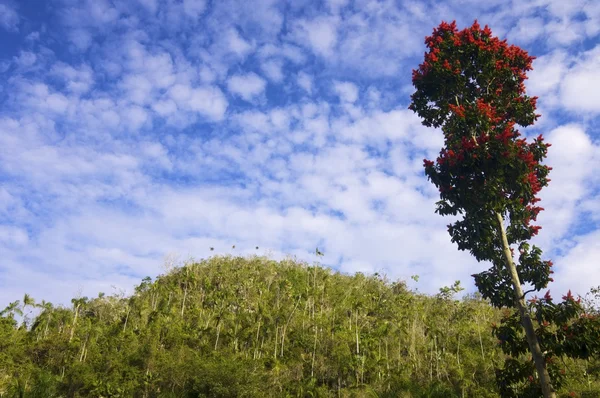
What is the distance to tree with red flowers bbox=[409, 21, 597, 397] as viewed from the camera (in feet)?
37.6

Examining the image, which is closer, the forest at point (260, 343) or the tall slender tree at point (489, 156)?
the tall slender tree at point (489, 156)

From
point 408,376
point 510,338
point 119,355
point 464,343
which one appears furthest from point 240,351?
point 510,338

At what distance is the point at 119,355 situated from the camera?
4688 cm

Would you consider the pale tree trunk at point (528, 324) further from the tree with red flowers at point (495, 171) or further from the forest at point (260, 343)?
the forest at point (260, 343)

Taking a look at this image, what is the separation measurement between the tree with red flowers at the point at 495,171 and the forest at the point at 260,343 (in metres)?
23.7

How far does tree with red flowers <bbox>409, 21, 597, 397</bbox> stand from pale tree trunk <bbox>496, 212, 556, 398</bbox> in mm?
25

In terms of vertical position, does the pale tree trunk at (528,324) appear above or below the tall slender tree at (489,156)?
below

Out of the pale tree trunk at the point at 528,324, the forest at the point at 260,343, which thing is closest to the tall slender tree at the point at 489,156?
the pale tree trunk at the point at 528,324

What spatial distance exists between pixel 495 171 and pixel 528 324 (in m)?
4.17

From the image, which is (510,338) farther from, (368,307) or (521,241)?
(368,307)

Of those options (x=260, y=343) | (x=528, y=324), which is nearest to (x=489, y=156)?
(x=528, y=324)

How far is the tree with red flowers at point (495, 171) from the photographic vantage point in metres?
11.5

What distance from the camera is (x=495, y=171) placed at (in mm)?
12078

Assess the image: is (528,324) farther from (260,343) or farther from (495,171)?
(260,343)
